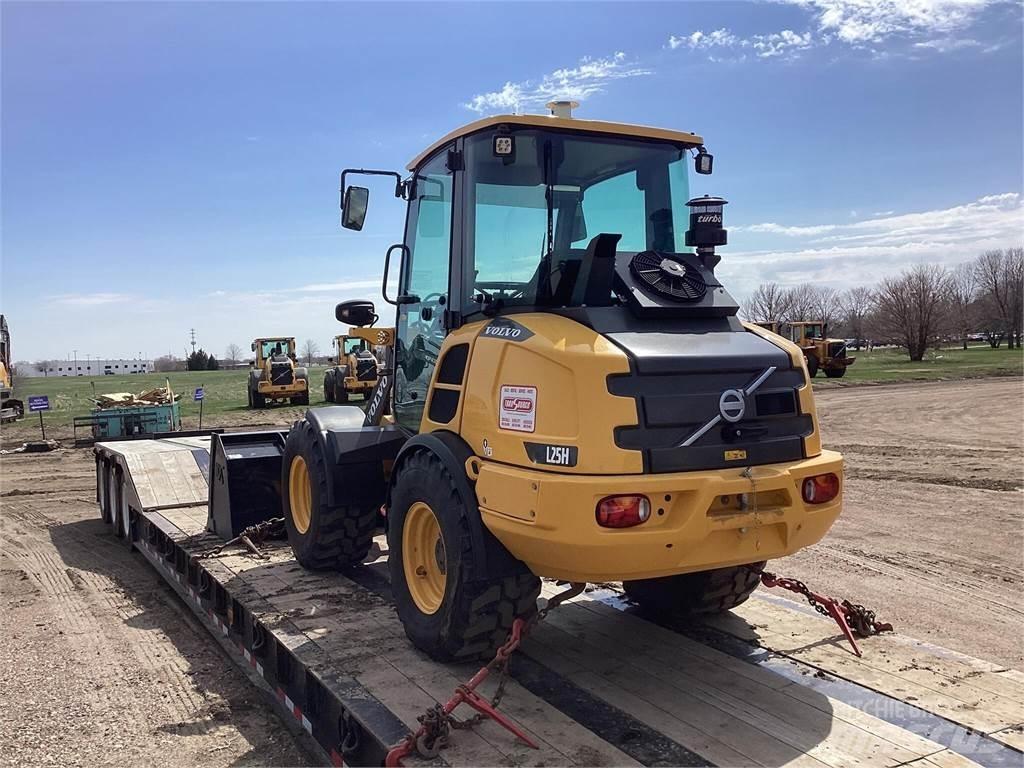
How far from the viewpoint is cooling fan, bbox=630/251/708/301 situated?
13.0 ft

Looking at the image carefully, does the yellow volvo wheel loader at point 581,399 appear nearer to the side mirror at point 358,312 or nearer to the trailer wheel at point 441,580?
the trailer wheel at point 441,580

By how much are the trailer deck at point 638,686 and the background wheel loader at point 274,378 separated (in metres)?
21.4

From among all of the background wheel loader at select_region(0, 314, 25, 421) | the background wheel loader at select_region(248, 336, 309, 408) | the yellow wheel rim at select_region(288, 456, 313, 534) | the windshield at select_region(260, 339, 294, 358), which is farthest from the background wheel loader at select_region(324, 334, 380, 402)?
the yellow wheel rim at select_region(288, 456, 313, 534)

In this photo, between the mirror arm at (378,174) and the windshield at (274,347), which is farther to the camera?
the windshield at (274,347)

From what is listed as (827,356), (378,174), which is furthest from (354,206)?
(827,356)

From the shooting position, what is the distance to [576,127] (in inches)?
169

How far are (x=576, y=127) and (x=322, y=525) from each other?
3.00 meters

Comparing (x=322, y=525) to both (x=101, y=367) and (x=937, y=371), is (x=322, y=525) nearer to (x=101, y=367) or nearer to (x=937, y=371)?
(x=937, y=371)

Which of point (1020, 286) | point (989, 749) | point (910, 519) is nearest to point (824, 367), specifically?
point (910, 519)

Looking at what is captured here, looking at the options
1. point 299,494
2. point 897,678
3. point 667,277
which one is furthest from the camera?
point 299,494

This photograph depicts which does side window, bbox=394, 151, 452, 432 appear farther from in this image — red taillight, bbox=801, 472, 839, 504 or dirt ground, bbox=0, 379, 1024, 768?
red taillight, bbox=801, 472, 839, 504

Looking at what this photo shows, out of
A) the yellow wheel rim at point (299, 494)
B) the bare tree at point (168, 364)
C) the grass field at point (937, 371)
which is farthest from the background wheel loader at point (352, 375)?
the bare tree at point (168, 364)

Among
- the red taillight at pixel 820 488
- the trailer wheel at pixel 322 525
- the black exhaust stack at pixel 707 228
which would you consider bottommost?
the trailer wheel at pixel 322 525

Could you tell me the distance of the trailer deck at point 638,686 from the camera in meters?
3.21
